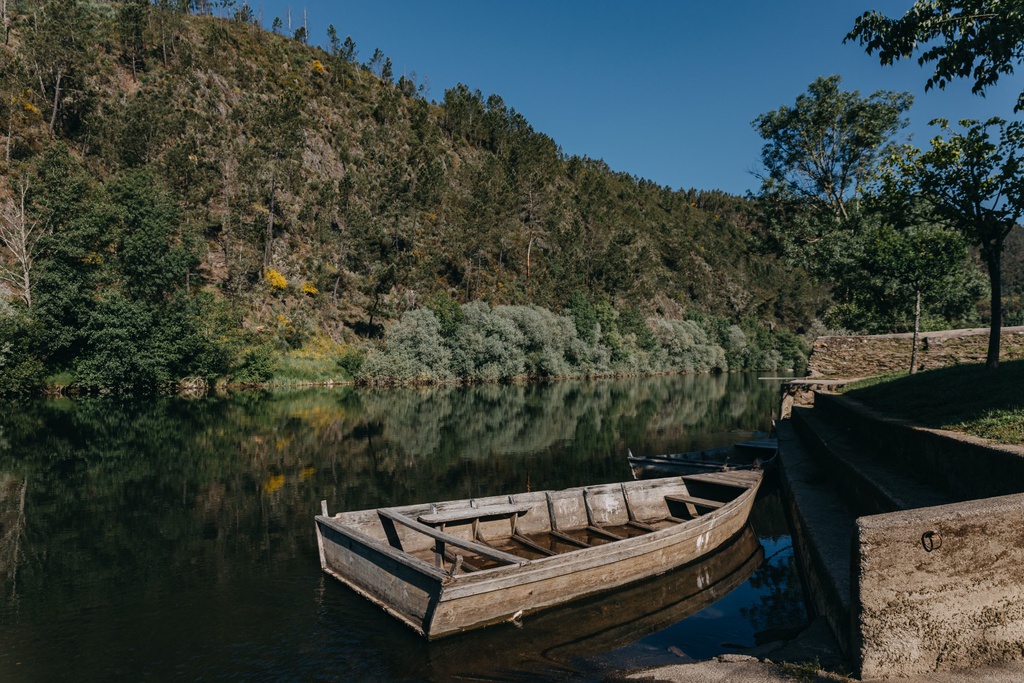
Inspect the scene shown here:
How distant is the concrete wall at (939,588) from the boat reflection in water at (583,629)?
3.52 m

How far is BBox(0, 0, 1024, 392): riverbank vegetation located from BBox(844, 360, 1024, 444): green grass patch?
4699mm

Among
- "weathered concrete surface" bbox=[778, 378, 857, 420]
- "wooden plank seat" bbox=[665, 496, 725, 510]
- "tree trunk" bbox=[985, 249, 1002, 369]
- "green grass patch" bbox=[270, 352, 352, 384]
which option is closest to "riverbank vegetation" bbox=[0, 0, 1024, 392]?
"green grass patch" bbox=[270, 352, 352, 384]

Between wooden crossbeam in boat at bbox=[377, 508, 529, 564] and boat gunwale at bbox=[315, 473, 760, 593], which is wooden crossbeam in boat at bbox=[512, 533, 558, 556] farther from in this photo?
boat gunwale at bbox=[315, 473, 760, 593]

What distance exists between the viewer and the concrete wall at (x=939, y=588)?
17.9 feet

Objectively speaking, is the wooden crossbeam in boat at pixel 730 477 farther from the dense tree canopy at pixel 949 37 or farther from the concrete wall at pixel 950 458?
the dense tree canopy at pixel 949 37

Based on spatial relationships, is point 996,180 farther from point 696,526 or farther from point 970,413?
point 696,526

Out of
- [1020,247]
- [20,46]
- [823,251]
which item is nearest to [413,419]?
[823,251]

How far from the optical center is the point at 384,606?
28.3 ft

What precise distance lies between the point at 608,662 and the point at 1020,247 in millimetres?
193319

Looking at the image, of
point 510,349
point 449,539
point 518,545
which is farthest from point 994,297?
point 510,349

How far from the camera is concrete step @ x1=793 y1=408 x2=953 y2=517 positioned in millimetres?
9297

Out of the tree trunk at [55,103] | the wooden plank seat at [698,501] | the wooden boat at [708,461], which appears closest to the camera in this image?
the wooden plank seat at [698,501]

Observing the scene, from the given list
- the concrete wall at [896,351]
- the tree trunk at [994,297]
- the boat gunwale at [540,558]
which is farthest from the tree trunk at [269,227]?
the tree trunk at [994,297]

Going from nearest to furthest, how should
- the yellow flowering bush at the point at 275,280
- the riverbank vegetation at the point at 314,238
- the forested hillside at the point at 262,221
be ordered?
the riverbank vegetation at the point at 314,238 < the forested hillside at the point at 262,221 < the yellow flowering bush at the point at 275,280
